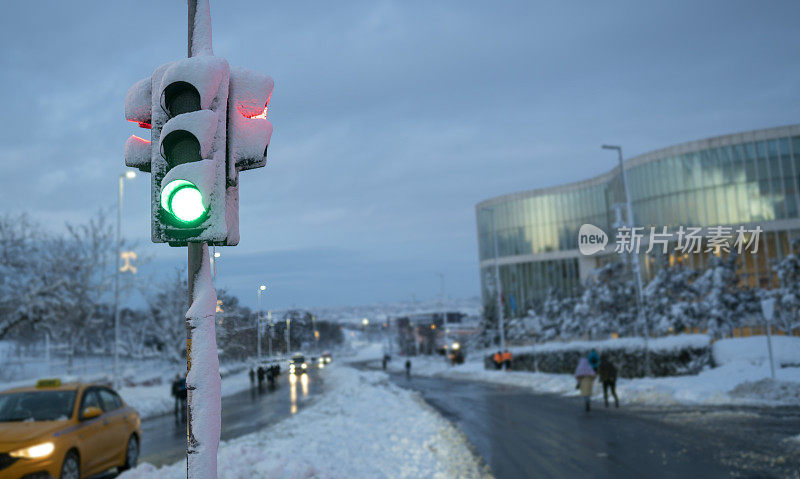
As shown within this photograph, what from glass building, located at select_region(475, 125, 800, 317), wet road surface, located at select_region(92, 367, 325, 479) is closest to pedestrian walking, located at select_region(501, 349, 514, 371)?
glass building, located at select_region(475, 125, 800, 317)

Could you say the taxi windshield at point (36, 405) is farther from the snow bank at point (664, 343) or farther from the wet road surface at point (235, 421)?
the snow bank at point (664, 343)

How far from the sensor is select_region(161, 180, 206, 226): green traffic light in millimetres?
3646

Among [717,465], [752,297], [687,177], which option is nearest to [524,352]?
[752,297]

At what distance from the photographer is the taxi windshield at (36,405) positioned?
10084 millimetres

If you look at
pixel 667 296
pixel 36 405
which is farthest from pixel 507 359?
pixel 36 405

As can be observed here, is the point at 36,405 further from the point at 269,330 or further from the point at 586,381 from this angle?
the point at 586,381

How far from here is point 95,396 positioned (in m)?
11.3

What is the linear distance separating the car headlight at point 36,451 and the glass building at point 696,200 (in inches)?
1442

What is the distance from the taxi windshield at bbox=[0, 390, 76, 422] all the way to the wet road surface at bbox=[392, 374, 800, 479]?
6.74 m

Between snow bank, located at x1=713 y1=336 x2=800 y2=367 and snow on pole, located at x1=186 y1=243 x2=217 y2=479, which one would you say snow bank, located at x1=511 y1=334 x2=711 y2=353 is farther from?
snow on pole, located at x1=186 y1=243 x2=217 y2=479

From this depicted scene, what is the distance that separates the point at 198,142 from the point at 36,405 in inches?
342

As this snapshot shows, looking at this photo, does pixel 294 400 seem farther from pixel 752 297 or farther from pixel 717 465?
pixel 752 297

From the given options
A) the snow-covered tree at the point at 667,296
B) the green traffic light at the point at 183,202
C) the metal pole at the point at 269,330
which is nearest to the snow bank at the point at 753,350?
the snow-covered tree at the point at 667,296

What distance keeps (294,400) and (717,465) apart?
19661 millimetres
